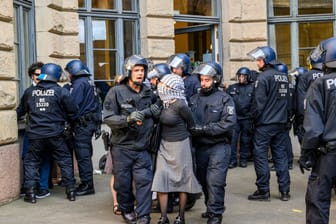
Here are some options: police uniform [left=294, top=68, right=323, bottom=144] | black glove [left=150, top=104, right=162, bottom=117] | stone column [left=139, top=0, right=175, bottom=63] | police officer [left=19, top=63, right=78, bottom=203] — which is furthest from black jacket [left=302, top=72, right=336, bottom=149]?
stone column [left=139, top=0, right=175, bottom=63]

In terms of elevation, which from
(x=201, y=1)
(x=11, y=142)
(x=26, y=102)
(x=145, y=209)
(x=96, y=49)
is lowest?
(x=145, y=209)

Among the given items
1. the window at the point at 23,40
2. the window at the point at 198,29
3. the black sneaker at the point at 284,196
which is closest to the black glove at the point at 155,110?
the black sneaker at the point at 284,196

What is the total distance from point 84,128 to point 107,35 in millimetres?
3228

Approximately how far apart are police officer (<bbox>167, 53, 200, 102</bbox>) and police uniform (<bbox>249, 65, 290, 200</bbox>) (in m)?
1.04

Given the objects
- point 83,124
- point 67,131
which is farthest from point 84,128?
point 67,131

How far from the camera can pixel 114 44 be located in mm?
11648

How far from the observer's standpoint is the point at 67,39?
1053 centimetres

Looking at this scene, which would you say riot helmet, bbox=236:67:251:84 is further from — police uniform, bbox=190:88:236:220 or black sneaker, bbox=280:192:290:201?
police uniform, bbox=190:88:236:220

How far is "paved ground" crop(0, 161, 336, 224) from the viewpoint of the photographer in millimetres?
7188

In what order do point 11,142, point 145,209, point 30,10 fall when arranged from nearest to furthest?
point 145,209 → point 11,142 → point 30,10

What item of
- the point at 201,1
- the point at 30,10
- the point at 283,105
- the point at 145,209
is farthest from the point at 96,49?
the point at 145,209

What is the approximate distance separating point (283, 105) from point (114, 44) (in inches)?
174

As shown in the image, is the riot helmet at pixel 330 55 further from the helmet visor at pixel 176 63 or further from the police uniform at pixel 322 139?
the helmet visor at pixel 176 63

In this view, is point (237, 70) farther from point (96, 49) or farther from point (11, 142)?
point (11, 142)
